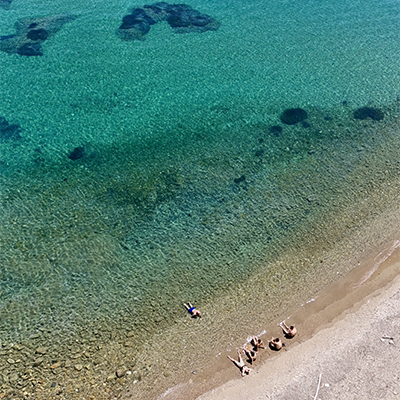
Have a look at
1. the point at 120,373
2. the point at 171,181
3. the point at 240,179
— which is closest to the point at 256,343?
the point at 120,373

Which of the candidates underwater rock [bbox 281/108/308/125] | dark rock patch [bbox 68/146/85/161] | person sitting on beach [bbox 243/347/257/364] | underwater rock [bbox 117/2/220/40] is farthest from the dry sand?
underwater rock [bbox 117/2/220/40]

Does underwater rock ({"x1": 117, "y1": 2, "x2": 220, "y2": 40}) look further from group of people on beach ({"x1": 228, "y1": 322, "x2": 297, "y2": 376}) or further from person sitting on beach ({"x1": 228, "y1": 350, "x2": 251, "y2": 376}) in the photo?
person sitting on beach ({"x1": 228, "y1": 350, "x2": 251, "y2": 376})

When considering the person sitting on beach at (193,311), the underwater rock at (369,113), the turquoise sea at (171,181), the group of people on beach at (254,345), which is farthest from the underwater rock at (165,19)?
the group of people on beach at (254,345)

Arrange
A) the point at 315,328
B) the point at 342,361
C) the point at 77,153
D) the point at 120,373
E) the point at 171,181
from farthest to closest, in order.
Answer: the point at 77,153 < the point at 171,181 < the point at 315,328 < the point at 342,361 < the point at 120,373

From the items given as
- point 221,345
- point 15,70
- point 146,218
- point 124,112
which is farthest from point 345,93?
point 15,70

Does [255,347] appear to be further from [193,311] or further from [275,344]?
[193,311]

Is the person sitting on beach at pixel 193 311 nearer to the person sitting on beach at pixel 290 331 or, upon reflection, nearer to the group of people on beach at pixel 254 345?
the group of people on beach at pixel 254 345
